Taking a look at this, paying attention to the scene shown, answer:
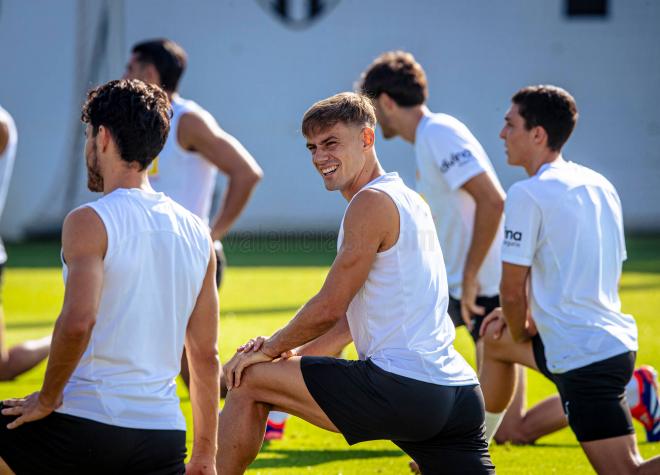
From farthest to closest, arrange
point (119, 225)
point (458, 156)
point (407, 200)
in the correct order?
point (458, 156) → point (407, 200) → point (119, 225)

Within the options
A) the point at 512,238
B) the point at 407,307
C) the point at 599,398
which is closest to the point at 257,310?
the point at 512,238

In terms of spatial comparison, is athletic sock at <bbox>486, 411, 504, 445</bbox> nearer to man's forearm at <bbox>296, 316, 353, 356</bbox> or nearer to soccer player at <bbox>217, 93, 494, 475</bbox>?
man's forearm at <bbox>296, 316, 353, 356</bbox>

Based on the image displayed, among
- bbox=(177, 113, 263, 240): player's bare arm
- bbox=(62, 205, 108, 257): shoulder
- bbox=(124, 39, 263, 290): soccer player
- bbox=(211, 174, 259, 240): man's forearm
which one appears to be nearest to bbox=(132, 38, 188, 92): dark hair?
bbox=(124, 39, 263, 290): soccer player

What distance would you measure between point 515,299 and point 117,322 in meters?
2.26

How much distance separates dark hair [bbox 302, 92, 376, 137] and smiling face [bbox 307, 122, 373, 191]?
18mm

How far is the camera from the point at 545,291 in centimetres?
501

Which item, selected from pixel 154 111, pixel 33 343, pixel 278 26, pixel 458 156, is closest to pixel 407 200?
pixel 154 111

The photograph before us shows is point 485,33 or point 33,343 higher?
point 485,33

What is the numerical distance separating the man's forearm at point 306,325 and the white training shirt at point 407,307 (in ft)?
0.53

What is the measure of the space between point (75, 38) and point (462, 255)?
15.7m

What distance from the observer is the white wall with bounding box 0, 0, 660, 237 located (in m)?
20.6

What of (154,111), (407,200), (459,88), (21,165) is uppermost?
(154,111)

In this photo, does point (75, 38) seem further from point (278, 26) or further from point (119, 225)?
point (119, 225)

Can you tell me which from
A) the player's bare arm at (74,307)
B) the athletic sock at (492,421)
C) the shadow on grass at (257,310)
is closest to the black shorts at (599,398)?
the athletic sock at (492,421)
